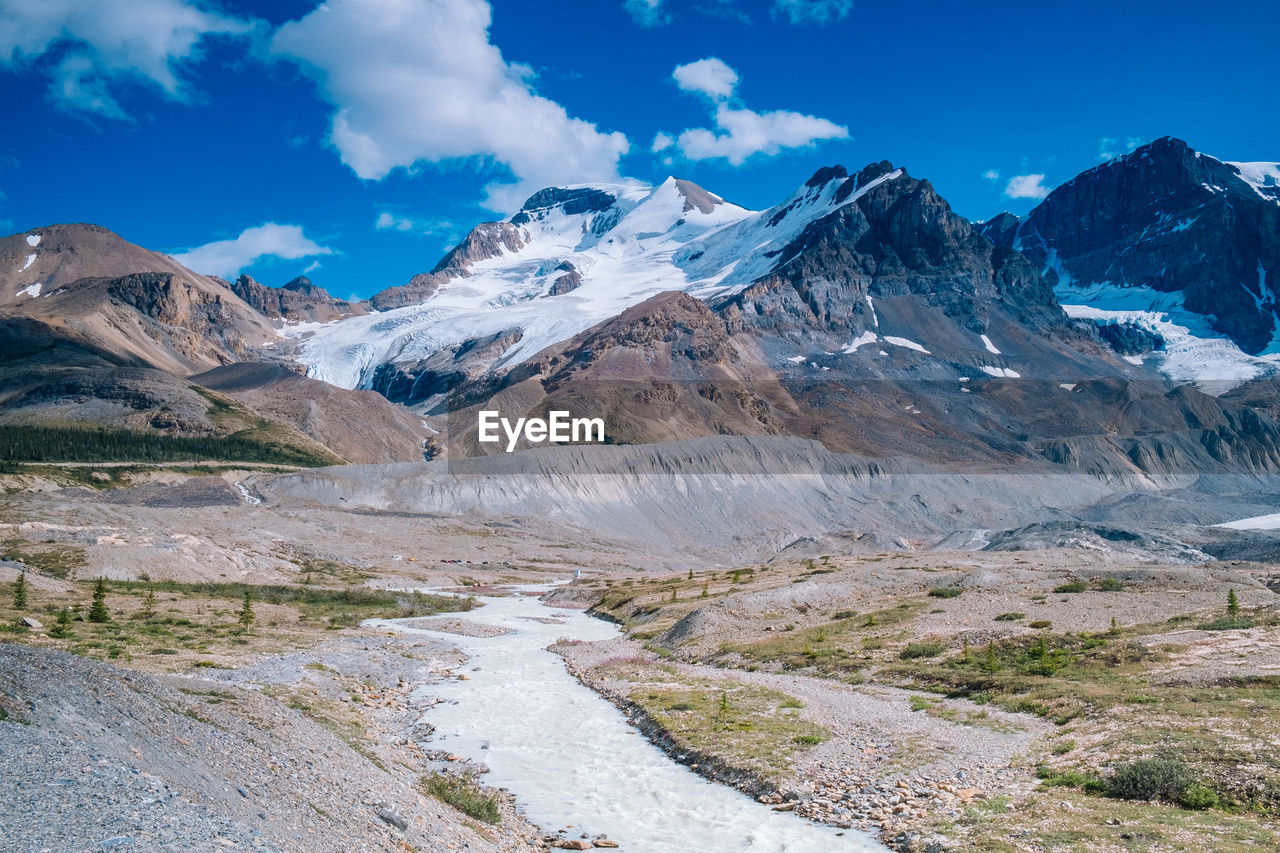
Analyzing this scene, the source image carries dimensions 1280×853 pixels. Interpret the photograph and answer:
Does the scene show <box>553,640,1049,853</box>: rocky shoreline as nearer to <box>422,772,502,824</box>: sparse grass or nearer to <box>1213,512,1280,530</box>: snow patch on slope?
<box>422,772,502,824</box>: sparse grass

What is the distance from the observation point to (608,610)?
75.9 m

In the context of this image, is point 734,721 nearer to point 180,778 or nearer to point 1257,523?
point 180,778

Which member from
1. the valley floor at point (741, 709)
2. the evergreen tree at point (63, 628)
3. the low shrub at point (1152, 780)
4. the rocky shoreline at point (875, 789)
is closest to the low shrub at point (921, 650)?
the valley floor at point (741, 709)

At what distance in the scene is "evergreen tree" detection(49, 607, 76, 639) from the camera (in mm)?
34938

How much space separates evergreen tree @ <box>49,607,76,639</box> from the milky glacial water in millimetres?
14720

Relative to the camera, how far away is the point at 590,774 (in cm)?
2553

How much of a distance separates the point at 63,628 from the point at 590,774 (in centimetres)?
2550

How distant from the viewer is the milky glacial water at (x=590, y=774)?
66.0 ft

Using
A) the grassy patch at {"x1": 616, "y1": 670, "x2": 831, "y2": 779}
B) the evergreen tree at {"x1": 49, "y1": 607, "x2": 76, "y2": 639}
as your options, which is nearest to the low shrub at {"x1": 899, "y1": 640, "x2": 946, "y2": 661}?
the grassy patch at {"x1": 616, "y1": 670, "x2": 831, "y2": 779}

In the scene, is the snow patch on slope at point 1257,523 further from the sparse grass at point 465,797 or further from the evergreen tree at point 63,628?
the evergreen tree at point 63,628

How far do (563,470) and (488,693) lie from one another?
5813 inches

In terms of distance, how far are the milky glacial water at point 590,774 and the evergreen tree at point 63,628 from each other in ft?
48.3

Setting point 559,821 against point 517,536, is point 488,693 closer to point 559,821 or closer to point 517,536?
point 559,821

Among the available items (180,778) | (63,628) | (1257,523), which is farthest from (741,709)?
(1257,523)
